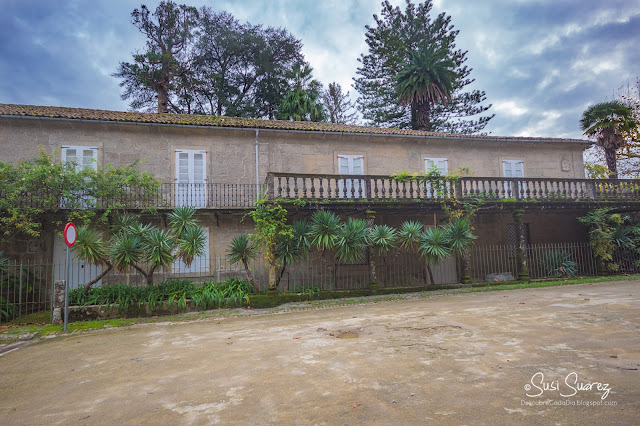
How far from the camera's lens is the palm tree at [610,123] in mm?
17562

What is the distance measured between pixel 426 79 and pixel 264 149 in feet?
A: 45.7

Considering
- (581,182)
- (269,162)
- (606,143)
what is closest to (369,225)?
(269,162)

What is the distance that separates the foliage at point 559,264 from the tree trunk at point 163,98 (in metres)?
22.8

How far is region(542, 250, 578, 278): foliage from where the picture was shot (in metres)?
15.0

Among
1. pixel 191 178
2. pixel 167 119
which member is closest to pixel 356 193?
pixel 191 178

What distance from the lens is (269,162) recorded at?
14859 millimetres

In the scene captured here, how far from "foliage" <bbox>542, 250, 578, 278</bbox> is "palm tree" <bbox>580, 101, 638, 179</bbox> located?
17.4ft

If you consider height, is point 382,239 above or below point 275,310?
above

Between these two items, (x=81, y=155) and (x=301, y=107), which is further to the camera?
(x=301, y=107)

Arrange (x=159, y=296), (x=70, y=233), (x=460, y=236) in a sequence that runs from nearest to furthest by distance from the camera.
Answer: (x=70, y=233) → (x=159, y=296) → (x=460, y=236)

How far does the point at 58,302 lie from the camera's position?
31.2 feet

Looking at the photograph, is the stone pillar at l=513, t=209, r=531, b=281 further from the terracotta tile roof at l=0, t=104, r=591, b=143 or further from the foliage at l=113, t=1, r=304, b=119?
the foliage at l=113, t=1, r=304, b=119

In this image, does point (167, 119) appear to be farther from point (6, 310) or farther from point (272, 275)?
point (6, 310)

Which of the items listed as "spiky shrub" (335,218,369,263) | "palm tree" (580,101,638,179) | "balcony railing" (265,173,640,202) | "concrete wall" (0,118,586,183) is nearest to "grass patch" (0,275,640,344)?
"spiky shrub" (335,218,369,263)
